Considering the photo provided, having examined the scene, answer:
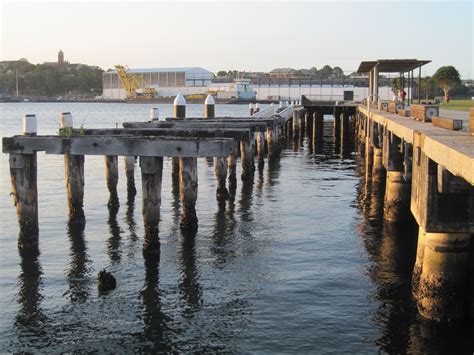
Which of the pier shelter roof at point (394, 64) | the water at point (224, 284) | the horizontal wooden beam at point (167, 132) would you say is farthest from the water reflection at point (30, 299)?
the pier shelter roof at point (394, 64)

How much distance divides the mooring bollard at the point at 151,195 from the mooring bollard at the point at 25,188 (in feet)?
11.3

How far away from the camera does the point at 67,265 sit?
60.3ft

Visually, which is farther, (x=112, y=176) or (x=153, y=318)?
(x=112, y=176)

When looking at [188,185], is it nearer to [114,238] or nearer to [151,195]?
[151,195]

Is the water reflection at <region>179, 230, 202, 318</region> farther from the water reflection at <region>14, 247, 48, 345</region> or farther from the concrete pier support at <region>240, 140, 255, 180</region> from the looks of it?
the concrete pier support at <region>240, 140, 255, 180</region>

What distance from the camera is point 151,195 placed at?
18016 mm

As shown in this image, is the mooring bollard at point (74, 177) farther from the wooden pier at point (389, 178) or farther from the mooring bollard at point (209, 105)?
the mooring bollard at point (209, 105)

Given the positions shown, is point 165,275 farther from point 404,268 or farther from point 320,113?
point 320,113

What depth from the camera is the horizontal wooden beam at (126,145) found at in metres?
17.6

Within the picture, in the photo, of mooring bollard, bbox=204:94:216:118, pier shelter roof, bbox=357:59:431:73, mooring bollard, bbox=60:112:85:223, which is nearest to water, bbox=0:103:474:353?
mooring bollard, bbox=60:112:85:223

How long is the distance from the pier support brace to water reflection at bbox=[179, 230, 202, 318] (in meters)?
4.56

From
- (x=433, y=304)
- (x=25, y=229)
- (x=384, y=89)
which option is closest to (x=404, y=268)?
(x=433, y=304)

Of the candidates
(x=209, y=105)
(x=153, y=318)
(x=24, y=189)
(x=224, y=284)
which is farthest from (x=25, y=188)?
(x=209, y=105)

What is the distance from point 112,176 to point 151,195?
8.60 metres
